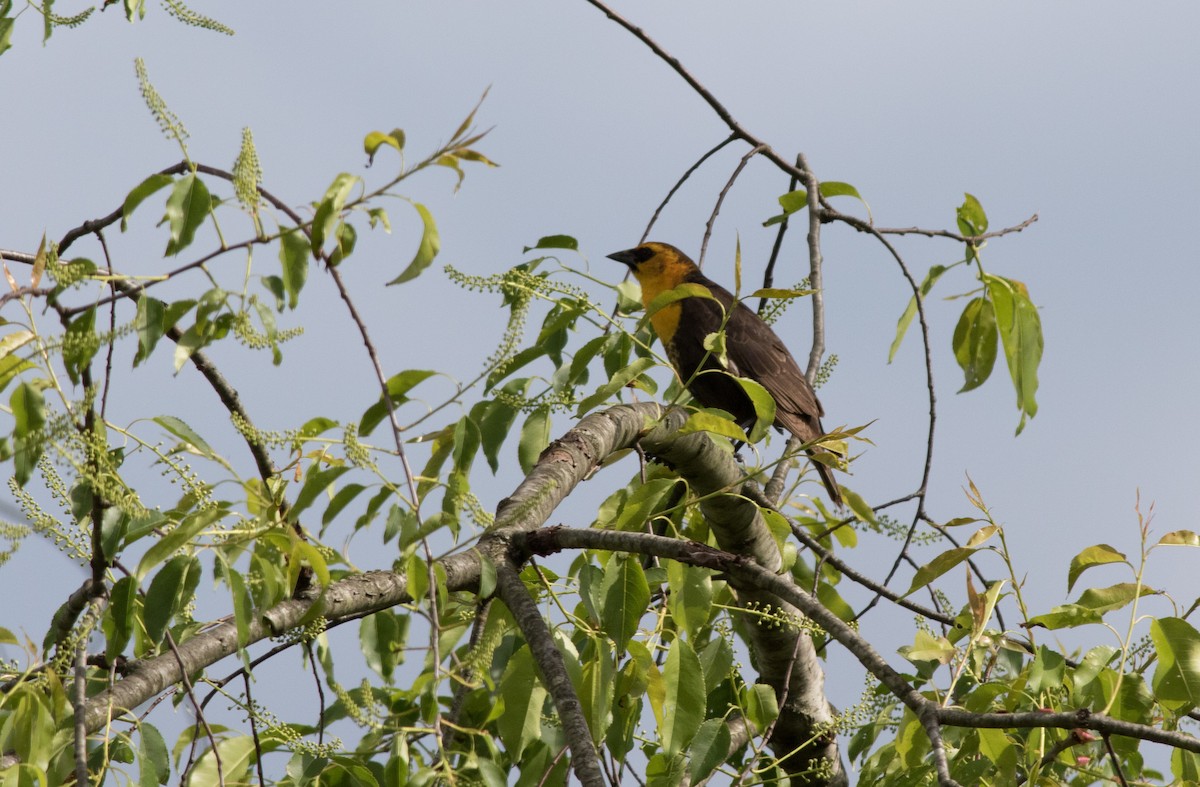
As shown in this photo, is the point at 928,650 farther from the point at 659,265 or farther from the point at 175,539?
the point at 659,265

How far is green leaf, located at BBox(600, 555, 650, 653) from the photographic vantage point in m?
2.03

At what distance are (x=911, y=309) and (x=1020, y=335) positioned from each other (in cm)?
52

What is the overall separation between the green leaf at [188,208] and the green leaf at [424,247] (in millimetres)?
289

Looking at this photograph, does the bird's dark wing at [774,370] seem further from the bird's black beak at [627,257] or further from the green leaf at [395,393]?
the green leaf at [395,393]

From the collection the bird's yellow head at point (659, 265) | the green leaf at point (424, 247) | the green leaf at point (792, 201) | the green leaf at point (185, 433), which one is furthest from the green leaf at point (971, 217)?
the bird's yellow head at point (659, 265)

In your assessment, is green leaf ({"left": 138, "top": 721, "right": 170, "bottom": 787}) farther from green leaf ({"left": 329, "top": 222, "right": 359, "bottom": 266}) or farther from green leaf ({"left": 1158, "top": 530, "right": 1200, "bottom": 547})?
green leaf ({"left": 1158, "top": 530, "right": 1200, "bottom": 547})

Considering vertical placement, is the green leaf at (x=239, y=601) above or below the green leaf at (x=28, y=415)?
below

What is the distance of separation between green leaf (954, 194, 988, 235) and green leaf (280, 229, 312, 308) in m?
2.15

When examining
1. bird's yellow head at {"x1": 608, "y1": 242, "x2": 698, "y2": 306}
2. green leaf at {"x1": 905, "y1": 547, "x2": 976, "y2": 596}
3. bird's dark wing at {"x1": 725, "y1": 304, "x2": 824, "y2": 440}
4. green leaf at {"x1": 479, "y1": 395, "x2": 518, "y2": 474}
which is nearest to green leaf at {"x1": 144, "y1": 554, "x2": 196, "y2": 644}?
green leaf at {"x1": 479, "y1": 395, "x2": 518, "y2": 474}

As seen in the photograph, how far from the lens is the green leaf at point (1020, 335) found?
115 inches

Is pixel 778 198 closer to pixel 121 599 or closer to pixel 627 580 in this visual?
pixel 627 580

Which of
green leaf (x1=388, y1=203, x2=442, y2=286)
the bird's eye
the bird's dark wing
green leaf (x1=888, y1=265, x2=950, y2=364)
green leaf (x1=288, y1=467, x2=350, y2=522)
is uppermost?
the bird's eye

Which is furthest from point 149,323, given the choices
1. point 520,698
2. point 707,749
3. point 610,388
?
point 707,749

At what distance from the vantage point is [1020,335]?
299 centimetres
